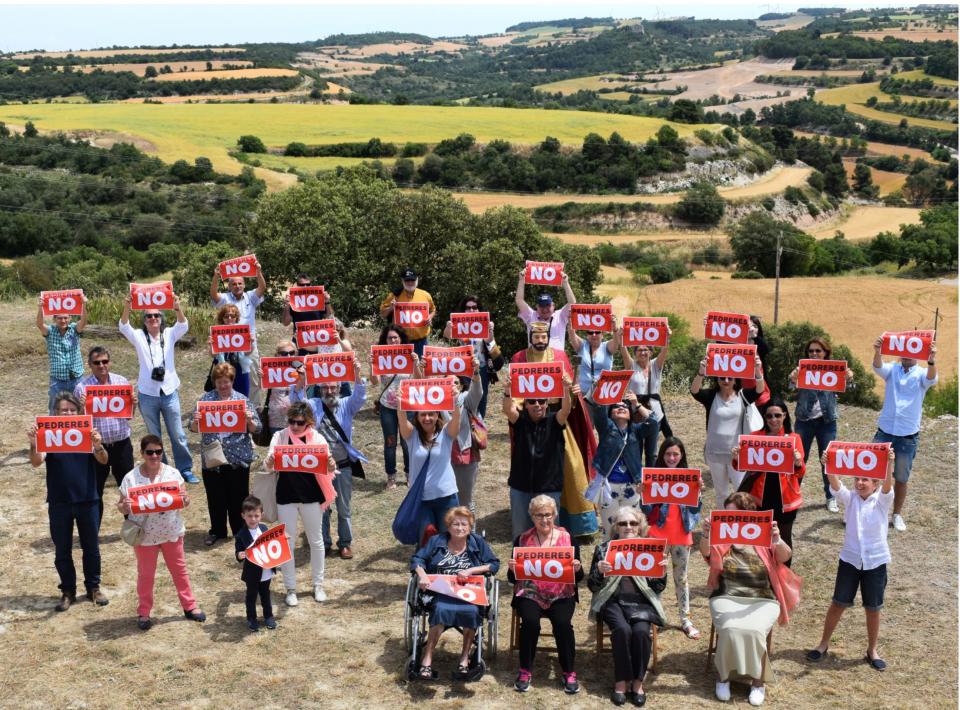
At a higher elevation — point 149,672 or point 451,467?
point 451,467

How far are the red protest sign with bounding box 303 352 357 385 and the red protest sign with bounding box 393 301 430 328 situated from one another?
6.91ft

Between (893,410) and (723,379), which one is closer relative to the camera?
(723,379)

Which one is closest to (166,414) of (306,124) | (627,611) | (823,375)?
(627,611)

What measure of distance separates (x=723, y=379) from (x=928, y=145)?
442 feet

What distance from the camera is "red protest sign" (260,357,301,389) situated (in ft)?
34.2

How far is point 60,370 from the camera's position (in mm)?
11969

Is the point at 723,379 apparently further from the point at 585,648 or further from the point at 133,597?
the point at 133,597

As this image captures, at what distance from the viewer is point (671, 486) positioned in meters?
8.45

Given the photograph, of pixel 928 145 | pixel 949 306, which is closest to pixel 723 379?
pixel 949 306

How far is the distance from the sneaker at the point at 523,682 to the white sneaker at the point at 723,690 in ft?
4.50

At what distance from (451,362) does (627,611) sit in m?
3.12

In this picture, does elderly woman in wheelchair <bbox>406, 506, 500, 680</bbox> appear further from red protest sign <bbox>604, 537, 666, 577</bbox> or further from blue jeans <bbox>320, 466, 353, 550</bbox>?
blue jeans <bbox>320, 466, 353, 550</bbox>

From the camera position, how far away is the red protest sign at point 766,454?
28.8ft

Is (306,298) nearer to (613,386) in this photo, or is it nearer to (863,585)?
(613,386)
